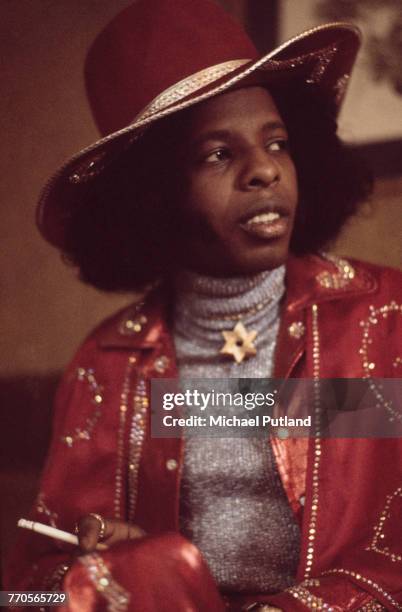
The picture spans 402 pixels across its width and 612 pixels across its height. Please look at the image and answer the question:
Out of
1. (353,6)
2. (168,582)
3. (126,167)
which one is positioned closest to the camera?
(168,582)

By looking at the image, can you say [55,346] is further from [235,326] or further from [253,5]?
[253,5]

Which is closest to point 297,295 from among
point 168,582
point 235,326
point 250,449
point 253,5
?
point 235,326

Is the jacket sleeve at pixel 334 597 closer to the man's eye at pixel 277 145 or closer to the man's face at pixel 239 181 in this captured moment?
the man's face at pixel 239 181

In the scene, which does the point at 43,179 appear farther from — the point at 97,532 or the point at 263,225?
the point at 97,532

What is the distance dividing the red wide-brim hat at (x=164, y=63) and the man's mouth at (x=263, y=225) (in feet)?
0.42

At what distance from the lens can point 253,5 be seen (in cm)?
108

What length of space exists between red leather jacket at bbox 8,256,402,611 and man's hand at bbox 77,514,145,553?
10cm

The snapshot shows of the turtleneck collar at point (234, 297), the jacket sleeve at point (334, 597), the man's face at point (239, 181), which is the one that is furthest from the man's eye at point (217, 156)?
the jacket sleeve at point (334, 597)

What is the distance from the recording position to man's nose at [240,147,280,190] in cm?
74

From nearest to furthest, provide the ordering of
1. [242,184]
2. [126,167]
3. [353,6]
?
[242,184] → [126,167] → [353,6]

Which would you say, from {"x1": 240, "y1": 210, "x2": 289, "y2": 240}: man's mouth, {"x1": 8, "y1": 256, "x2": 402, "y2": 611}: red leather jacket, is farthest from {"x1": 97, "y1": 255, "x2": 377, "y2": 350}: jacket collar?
{"x1": 240, "y1": 210, "x2": 289, "y2": 240}: man's mouth

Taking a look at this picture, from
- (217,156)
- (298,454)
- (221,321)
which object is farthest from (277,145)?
(298,454)

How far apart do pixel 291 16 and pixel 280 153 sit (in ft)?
1.08

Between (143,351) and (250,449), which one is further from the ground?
(143,351)
